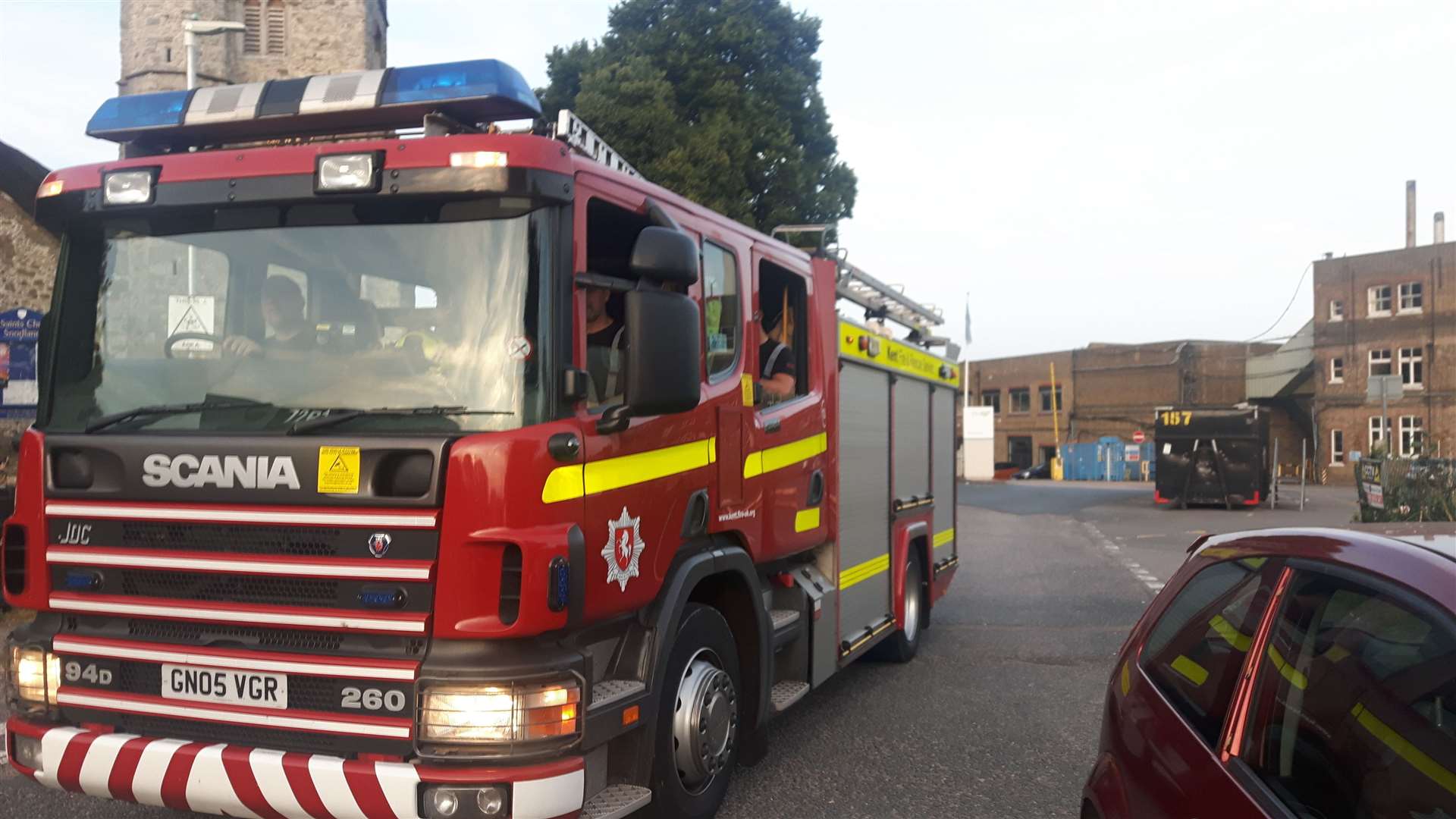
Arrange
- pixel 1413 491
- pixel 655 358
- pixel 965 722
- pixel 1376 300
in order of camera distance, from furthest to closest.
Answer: pixel 1376 300, pixel 1413 491, pixel 965 722, pixel 655 358

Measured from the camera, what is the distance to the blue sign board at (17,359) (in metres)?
10.1

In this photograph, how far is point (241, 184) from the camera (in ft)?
13.3

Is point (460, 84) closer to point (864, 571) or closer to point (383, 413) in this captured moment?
point (383, 413)

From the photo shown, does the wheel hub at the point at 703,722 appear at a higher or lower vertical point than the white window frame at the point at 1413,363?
lower

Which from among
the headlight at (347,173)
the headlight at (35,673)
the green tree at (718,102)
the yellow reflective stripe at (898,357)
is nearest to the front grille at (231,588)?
the headlight at (35,673)

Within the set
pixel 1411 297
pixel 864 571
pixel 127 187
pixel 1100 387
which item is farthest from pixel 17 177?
pixel 1100 387

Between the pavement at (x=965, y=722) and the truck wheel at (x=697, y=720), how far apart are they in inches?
20.3

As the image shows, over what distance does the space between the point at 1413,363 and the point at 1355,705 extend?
5426 centimetres

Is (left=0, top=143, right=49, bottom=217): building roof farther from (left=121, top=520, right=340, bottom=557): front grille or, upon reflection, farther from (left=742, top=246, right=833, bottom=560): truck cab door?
(left=121, top=520, right=340, bottom=557): front grille

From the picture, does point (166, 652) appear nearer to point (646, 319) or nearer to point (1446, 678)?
point (646, 319)

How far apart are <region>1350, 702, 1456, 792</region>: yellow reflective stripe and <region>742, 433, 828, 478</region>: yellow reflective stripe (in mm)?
3205

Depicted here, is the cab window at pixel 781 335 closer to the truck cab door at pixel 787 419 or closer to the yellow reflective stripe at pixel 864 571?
the truck cab door at pixel 787 419

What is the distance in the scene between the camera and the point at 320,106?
446cm

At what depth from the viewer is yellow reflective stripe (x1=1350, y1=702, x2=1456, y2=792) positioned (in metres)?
1.94
